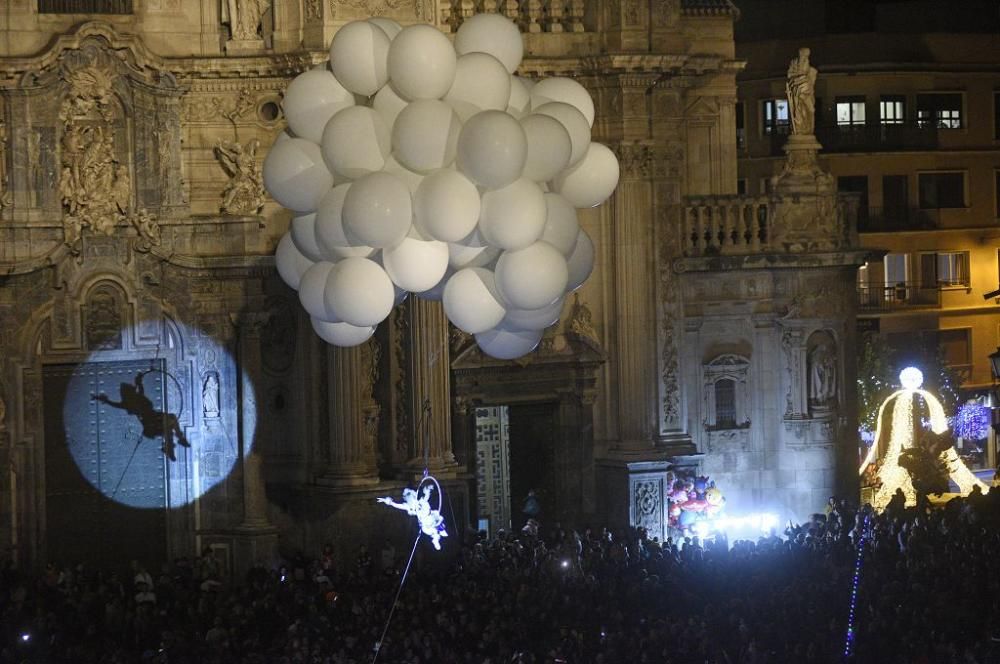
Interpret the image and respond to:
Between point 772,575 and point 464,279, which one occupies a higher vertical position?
point 464,279

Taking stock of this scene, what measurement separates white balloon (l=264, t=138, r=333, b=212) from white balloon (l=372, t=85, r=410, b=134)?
2.63 ft

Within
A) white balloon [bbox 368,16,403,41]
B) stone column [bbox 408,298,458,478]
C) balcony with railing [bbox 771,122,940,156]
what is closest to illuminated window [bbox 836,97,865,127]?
balcony with railing [bbox 771,122,940,156]

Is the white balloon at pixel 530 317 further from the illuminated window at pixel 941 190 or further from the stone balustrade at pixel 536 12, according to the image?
the illuminated window at pixel 941 190

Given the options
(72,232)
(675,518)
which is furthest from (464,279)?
(675,518)

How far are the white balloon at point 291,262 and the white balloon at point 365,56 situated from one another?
6.69 ft

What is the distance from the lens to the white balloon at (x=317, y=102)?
2666 cm

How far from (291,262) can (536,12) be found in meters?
13.1

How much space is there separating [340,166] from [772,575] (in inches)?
423

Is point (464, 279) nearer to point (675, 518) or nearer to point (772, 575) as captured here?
point (772, 575)

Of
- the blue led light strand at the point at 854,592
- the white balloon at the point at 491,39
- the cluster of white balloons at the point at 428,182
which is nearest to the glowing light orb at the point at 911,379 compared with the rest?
the blue led light strand at the point at 854,592

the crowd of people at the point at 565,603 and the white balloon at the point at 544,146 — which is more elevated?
the white balloon at the point at 544,146

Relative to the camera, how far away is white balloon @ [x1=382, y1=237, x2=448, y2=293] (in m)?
25.7

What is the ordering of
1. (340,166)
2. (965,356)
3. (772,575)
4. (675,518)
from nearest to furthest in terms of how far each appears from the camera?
1. (340,166)
2. (772,575)
3. (675,518)
4. (965,356)

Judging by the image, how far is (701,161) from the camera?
42.4 m
